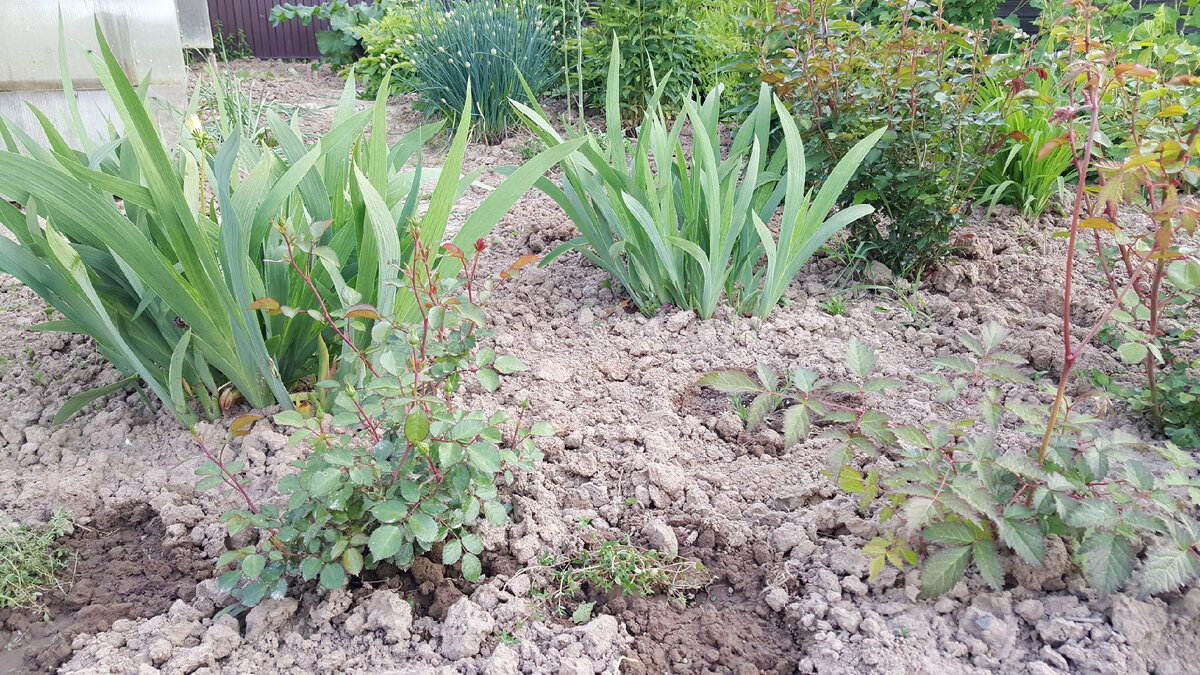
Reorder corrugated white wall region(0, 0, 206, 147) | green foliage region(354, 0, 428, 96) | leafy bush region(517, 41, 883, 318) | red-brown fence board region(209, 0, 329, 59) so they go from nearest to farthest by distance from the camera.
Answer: leafy bush region(517, 41, 883, 318)
corrugated white wall region(0, 0, 206, 147)
green foliage region(354, 0, 428, 96)
red-brown fence board region(209, 0, 329, 59)

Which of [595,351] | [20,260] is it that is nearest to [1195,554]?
[595,351]

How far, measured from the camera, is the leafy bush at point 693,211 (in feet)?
6.48

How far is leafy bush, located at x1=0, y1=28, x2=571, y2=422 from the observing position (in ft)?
4.68

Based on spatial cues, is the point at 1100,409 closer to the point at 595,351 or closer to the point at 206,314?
the point at 595,351

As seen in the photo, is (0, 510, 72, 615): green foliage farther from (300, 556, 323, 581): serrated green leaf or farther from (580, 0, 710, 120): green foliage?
(580, 0, 710, 120): green foliage

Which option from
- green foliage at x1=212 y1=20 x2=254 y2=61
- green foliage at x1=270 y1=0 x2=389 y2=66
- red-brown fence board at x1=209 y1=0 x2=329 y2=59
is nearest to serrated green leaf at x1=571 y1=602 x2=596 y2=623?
green foliage at x1=270 y1=0 x2=389 y2=66

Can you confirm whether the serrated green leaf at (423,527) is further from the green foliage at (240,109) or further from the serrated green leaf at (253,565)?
the green foliage at (240,109)

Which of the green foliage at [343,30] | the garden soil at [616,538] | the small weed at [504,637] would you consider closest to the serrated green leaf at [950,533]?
the garden soil at [616,538]

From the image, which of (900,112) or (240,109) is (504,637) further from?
(240,109)

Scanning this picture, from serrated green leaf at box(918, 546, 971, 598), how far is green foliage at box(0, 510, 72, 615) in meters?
1.44

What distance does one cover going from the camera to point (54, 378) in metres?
1.94

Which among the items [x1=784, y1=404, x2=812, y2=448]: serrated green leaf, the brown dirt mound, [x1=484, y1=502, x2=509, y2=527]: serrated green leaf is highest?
[x1=784, y1=404, x2=812, y2=448]: serrated green leaf

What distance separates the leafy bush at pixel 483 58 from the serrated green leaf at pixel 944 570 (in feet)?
10.1

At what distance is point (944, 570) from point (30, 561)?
1.52 meters
